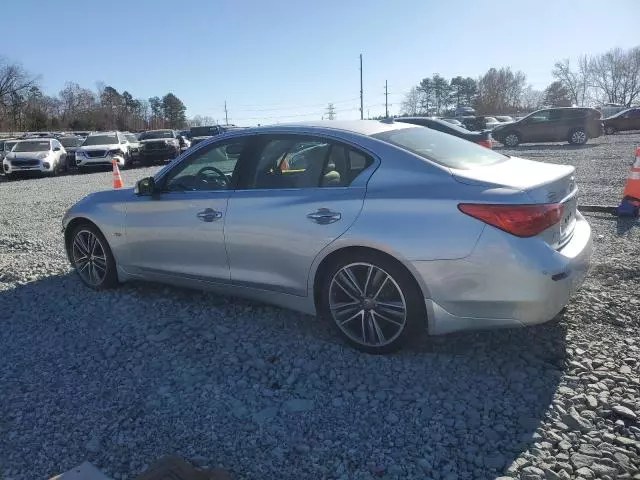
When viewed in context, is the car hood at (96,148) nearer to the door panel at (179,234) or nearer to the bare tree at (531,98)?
the door panel at (179,234)

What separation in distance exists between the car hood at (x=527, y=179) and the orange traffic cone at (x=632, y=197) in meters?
3.92

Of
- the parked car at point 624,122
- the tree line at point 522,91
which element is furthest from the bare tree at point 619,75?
the parked car at point 624,122

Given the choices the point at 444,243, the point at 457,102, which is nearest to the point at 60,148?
the point at 444,243

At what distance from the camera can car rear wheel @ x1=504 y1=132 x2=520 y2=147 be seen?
22328 mm

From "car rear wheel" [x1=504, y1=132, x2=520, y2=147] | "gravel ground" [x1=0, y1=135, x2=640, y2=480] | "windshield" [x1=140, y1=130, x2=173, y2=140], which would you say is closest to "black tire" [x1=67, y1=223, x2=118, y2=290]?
"gravel ground" [x1=0, y1=135, x2=640, y2=480]

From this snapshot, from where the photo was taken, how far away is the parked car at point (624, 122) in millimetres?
29734

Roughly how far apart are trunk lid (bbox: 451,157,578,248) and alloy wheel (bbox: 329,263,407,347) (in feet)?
2.64

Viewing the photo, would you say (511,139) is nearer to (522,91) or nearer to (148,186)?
(148,186)

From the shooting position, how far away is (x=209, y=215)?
3.94m

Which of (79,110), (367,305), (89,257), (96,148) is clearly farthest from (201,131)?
(79,110)

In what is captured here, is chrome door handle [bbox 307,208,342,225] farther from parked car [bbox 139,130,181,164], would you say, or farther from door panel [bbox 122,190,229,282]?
parked car [bbox 139,130,181,164]

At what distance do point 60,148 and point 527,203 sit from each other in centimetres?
2240

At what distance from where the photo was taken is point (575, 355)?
3242 mm

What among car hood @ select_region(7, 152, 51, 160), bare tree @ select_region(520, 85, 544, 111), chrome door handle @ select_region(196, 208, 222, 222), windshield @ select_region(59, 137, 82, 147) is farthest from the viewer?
bare tree @ select_region(520, 85, 544, 111)
